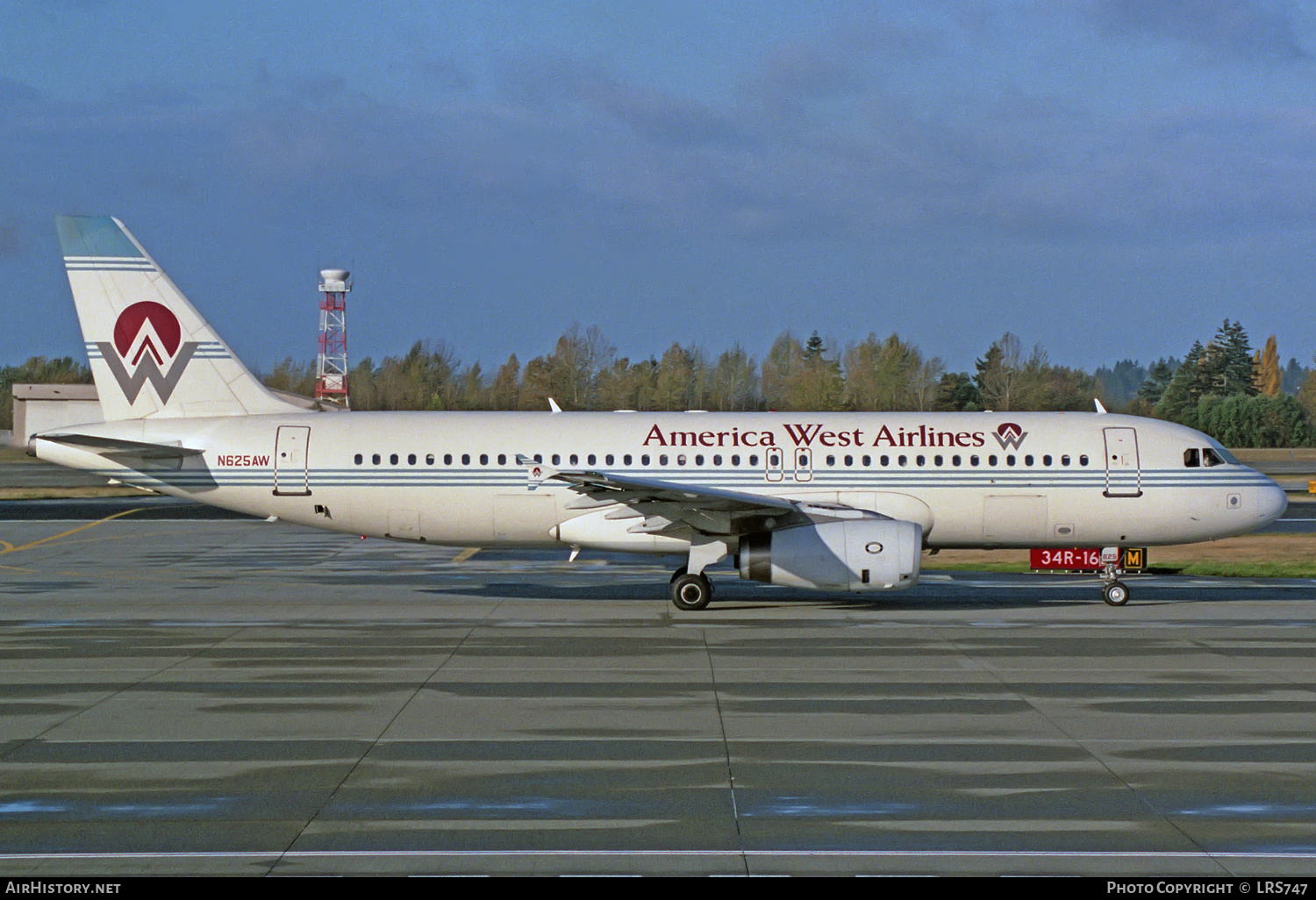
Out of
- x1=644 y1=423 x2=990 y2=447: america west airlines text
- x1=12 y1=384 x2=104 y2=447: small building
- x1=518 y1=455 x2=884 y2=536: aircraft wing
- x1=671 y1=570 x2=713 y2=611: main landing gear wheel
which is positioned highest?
x1=12 y1=384 x2=104 y2=447: small building

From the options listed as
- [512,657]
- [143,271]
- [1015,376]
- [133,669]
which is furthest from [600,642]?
[1015,376]

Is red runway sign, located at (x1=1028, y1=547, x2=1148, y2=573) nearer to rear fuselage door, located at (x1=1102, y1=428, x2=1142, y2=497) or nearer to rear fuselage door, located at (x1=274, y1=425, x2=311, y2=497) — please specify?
rear fuselage door, located at (x1=1102, y1=428, x2=1142, y2=497)

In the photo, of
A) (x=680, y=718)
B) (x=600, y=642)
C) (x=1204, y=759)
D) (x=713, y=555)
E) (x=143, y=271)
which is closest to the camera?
(x=1204, y=759)

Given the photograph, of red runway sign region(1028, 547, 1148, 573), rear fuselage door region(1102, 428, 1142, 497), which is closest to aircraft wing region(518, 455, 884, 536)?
red runway sign region(1028, 547, 1148, 573)

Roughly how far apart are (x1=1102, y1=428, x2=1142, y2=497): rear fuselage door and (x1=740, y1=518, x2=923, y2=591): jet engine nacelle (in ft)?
15.3

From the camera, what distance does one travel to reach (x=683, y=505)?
71.6ft

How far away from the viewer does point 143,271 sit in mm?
24375

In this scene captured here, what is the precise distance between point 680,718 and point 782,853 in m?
4.61

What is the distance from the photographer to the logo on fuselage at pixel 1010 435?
23500mm

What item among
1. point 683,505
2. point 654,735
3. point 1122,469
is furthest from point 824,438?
point 654,735

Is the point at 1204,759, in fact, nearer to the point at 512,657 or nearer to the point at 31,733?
the point at 512,657

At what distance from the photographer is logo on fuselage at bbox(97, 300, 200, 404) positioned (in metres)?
24.2

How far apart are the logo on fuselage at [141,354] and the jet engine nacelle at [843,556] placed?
12.2 meters

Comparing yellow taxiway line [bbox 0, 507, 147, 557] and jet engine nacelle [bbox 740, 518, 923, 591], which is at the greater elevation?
jet engine nacelle [bbox 740, 518, 923, 591]
